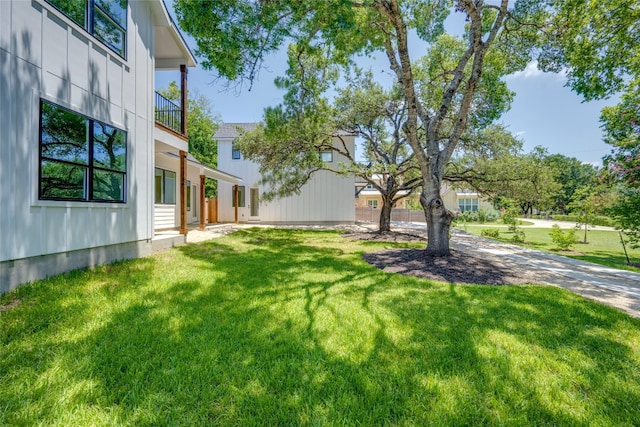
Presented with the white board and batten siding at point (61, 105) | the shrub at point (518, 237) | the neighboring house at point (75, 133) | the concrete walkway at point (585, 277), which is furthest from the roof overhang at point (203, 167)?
the shrub at point (518, 237)

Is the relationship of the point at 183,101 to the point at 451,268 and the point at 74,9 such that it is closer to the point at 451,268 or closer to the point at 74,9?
the point at 74,9

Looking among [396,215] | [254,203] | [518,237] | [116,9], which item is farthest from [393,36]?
[396,215]

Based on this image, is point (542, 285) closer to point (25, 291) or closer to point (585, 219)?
point (25, 291)

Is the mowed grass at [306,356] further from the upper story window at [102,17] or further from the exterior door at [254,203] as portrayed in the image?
the exterior door at [254,203]

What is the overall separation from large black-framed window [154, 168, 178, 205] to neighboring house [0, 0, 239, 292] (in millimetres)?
3217

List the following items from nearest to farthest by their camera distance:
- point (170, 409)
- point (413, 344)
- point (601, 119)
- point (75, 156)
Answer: point (170, 409) < point (413, 344) < point (75, 156) < point (601, 119)

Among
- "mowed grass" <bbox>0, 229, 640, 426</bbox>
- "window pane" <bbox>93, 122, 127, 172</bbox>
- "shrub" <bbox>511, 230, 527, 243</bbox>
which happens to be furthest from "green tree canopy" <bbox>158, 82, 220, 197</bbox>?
"shrub" <bbox>511, 230, 527, 243</bbox>

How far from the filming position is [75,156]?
500 cm

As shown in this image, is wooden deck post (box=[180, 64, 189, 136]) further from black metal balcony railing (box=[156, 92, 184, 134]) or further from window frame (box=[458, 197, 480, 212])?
window frame (box=[458, 197, 480, 212])

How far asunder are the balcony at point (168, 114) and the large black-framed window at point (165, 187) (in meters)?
1.93

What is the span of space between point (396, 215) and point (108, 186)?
2565 cm

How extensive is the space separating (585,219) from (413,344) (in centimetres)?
1470

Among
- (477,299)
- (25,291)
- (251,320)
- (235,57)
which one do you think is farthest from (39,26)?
(477,299)

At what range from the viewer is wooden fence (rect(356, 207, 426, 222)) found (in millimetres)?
25719
